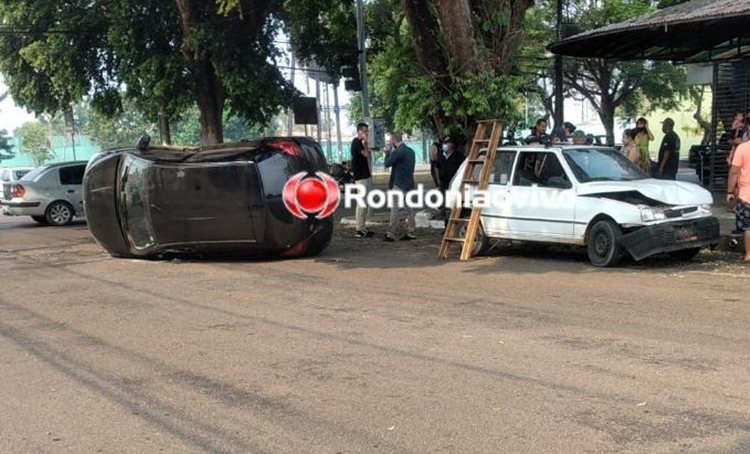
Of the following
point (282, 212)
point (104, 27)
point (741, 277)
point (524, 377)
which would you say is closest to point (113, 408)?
point (524, 377)

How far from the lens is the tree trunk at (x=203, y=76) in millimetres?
20953

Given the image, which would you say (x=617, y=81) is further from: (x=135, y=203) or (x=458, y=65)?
(x=135, y=203)

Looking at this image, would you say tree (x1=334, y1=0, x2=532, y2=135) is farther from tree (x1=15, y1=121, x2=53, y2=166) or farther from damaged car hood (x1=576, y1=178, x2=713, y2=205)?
tree (x1=15, y1=121, x2=53, y2=166)

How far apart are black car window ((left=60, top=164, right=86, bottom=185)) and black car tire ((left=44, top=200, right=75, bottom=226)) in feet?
1.94

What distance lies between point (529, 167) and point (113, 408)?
762cm

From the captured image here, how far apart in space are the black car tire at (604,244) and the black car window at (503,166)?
1.73 metres

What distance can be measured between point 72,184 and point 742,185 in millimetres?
16241

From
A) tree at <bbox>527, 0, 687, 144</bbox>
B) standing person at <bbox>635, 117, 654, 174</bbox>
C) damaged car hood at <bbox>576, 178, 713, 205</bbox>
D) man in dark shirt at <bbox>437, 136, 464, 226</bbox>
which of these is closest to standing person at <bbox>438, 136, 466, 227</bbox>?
man in dark shirt at <bbox>437, 136, 464, 226</bbox>

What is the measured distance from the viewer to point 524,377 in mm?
5371

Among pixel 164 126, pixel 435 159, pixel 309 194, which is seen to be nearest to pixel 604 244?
pixel 309 194

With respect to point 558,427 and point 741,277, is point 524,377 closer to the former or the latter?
point 558,427

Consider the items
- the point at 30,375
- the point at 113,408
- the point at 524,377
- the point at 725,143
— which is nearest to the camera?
the point at 113,408

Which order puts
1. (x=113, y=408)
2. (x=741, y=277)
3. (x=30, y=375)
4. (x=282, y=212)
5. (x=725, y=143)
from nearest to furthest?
(x=113, y=408) < (x=30, y=375) < (x=741, y=277) < (x=282, y=212) < (x=725, y=143)

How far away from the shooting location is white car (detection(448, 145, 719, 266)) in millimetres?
9555
